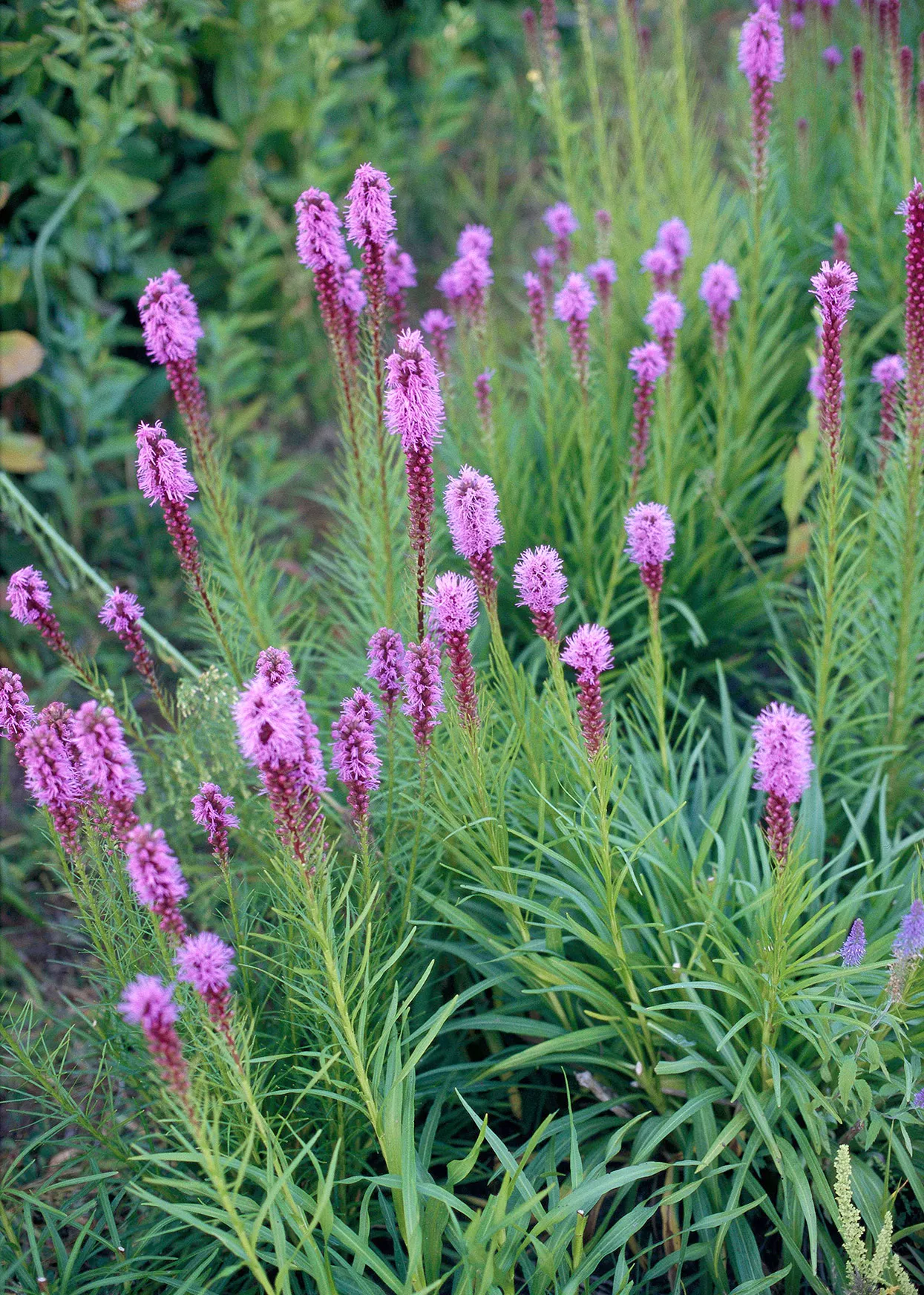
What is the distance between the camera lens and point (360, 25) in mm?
5402

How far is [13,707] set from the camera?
5.95ft

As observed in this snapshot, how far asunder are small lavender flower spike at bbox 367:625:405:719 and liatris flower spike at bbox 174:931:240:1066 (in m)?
0.60

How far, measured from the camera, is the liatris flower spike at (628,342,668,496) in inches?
96.7


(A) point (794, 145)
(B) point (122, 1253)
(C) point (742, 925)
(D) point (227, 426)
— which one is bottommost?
(B) point (122, 1253)

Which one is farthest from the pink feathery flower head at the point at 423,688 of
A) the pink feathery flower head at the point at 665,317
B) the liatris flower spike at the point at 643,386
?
the pink feathery flower head at the point at 665,317

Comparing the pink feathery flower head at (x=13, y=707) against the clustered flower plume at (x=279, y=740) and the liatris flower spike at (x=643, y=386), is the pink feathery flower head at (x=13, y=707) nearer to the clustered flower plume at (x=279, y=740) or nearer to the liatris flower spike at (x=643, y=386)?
the clustered flower plume at (x=279, y=740)

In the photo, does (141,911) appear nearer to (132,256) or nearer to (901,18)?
(132,256)

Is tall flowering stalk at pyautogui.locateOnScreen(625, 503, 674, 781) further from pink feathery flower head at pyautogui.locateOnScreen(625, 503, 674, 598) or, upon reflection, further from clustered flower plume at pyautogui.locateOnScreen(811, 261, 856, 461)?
clustered flower plume at pyautogui.locateOnScreen(811, 261, 856, 461)

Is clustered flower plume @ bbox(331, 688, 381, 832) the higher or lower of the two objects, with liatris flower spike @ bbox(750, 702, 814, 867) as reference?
higher

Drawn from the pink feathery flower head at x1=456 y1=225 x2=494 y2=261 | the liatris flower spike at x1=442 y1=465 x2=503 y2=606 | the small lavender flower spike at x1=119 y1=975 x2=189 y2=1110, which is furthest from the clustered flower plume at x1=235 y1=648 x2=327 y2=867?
the pink feathery flower head at x1=456 y1=225 x2=494 y2=261

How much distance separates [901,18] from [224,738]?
14.1 feet

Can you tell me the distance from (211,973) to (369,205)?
1.32 meters

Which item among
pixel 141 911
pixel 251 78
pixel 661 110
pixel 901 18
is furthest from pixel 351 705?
pixel 901 18

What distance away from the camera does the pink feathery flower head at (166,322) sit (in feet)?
6.97
